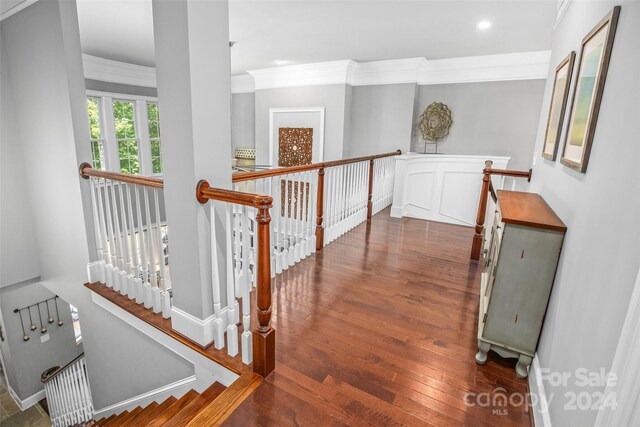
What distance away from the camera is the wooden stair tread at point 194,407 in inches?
69.4

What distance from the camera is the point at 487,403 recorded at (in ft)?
5.54

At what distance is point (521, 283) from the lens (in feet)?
5.82

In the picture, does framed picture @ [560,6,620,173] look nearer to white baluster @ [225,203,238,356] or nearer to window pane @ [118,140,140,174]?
white baluster @ [225,203,238,356]

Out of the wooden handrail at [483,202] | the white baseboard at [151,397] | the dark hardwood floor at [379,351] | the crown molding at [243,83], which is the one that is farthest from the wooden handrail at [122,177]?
the crown molding at [243,83]

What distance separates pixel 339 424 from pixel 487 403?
0.82 metres

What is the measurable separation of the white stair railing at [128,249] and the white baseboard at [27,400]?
406cm

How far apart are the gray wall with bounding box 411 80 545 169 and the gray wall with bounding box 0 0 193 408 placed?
510 cm

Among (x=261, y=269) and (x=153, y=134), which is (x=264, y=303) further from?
(x=153, y=134)

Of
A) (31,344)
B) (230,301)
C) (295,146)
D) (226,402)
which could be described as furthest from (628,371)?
(31,344)

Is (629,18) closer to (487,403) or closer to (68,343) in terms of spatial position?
(487,403)

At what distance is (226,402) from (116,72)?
6.89 meters

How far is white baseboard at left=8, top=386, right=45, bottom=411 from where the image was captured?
5.11 meters

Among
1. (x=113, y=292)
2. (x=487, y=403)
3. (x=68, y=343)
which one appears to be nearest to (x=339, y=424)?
(x=487, y=403)

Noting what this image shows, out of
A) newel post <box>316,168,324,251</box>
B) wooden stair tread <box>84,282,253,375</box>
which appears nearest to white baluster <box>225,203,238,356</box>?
wooden stair tread <box>84,282,253,375</box>
